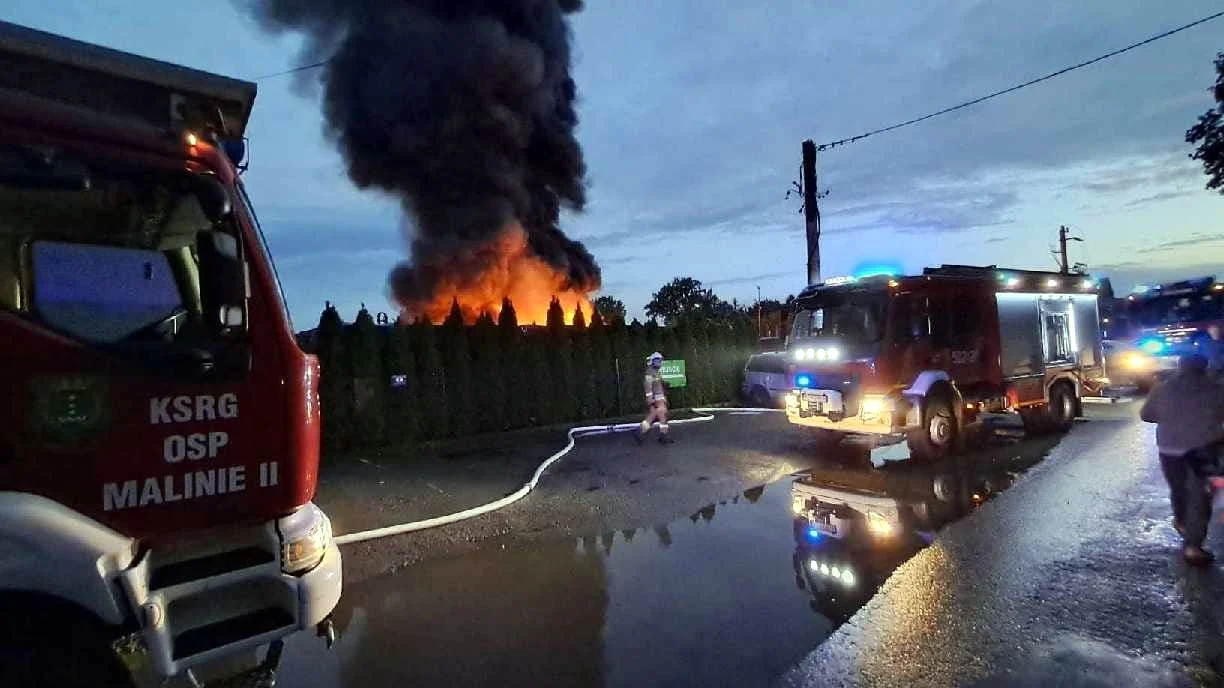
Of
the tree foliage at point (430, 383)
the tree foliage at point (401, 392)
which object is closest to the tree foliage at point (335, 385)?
the tree foliage at point (401, 392)

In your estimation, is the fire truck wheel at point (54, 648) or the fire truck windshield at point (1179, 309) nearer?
the fire truck wheel at point (54, 648)

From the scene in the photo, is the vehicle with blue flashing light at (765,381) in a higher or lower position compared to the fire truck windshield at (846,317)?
lower

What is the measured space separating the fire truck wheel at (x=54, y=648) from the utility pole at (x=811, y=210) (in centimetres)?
1865

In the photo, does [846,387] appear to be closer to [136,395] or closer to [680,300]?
[136,395]

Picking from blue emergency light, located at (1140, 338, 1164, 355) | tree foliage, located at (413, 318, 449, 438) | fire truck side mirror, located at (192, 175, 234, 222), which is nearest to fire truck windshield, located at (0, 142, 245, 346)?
fire truck side mirror, located at (192, 175, 234, 222)

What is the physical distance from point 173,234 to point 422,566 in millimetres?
3680

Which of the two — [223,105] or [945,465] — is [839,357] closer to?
[945,465]

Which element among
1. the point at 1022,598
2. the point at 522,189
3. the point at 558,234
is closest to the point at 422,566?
the point at 1022,598

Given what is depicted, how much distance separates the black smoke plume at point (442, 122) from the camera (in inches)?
1357

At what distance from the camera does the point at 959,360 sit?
35.5 ft

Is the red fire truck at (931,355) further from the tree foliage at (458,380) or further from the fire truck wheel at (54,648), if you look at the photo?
the fire truck wheel at (54,648)

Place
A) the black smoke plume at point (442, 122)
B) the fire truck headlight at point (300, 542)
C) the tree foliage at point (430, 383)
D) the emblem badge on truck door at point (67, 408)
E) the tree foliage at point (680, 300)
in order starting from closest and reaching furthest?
the emblem badge on truck door at point (67, 408) < the fire truck headlight at point (300, 542) < the tree foliage at point (430, 383) < the black smoke plume at point (442, 122) < the tree foliage at point (680, 300)

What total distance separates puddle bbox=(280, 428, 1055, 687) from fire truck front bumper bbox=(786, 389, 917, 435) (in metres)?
2.28

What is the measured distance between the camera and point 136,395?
2580mm
